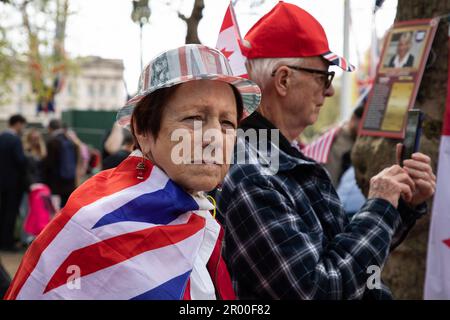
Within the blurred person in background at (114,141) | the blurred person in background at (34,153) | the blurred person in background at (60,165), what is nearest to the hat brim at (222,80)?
the blurred person in background at (114,141)

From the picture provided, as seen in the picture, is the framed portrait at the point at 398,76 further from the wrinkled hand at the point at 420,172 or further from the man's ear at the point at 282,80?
the man's ear at the point at 282,80

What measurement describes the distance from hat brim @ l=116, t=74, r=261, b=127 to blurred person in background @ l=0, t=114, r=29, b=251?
23.2ft

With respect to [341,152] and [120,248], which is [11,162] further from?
[120,248]

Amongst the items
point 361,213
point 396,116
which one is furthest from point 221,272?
point 396,116

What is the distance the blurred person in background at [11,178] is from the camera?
864 centimetres

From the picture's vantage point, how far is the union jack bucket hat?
5.73 feet

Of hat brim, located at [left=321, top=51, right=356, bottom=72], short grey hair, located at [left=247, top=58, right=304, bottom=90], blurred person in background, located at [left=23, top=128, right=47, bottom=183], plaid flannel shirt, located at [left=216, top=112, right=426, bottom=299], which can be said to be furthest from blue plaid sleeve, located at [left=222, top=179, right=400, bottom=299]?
blurred person in background, located at [left=23, top=128, right=47, bottom=183]

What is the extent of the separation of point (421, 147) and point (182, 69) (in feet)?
5.47

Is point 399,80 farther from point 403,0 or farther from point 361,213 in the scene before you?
point 361,213

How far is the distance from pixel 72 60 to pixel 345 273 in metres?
23.2

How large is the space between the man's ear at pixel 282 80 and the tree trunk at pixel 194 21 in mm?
613

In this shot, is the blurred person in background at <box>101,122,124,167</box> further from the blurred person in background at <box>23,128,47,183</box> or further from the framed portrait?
the framed portrait

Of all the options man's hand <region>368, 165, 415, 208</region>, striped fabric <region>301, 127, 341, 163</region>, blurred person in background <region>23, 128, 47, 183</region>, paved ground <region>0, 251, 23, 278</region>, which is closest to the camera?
man's hand <region>368, 165, 415, 208</region>

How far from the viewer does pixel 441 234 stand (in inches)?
113
